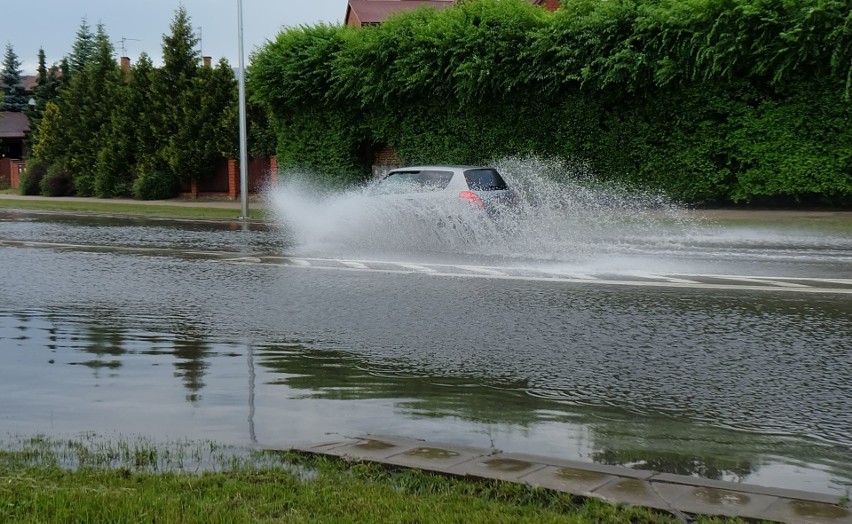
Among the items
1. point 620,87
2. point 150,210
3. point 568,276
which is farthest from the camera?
point 150,210

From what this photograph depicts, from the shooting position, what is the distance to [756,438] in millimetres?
5551

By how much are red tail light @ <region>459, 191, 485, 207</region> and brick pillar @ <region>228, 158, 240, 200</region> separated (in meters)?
21.9

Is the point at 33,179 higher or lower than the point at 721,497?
higher

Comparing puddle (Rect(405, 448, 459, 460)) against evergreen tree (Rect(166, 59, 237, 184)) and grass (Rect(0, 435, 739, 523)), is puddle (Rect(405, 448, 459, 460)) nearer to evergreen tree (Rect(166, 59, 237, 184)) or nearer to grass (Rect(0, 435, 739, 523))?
grass (Rect(0, 435, 739, 523))

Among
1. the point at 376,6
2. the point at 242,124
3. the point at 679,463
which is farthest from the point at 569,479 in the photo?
the point at 376,6

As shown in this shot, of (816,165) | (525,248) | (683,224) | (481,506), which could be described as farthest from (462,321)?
(816,165)

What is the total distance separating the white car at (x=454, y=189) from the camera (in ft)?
55.8

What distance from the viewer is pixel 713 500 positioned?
413cm

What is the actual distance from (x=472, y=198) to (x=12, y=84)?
81.0 m

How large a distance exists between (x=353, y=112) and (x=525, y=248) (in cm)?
1395

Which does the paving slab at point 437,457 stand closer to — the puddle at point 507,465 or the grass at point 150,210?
the puddle at point 507,465

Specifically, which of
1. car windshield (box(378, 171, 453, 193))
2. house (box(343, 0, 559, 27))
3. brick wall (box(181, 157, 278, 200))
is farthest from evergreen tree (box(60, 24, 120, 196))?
car windshield (box(378, 171, 453, 193))

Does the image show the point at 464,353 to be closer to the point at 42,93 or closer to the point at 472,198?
the point at 472,198

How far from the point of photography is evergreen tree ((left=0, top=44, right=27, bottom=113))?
84.1 meters
